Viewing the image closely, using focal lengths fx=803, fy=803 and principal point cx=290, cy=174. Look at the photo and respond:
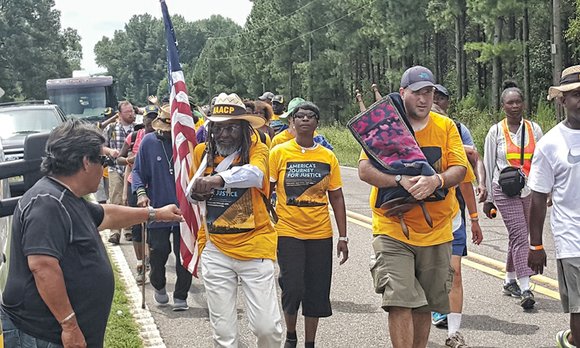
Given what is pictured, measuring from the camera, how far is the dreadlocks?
5.51 meters

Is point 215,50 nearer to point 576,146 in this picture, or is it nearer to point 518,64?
point 518,64

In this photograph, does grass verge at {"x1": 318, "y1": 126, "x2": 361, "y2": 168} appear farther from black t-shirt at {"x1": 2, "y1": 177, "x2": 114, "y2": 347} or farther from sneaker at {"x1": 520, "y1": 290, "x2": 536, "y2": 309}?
black t-shirt at {"x1": 2, "y1": 177, "x2": 114, "y2": 347}

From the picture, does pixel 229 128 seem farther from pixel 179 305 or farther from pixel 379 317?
pixel 179 305

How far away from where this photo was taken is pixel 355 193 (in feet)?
58.3

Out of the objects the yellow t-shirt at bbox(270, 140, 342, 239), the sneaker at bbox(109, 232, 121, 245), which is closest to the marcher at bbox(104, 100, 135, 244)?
the sneaker at bbox(109, 232, 121, 245)

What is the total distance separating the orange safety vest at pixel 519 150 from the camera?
7557mm

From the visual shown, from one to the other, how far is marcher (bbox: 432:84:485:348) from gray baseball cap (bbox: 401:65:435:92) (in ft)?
3.40

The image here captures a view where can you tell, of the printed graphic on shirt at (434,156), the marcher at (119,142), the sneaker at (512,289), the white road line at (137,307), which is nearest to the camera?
the printed graphic on shirt at (434,156)

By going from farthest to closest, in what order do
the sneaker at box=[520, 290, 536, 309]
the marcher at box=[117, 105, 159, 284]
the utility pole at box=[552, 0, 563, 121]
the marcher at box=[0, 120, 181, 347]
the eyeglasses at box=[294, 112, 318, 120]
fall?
the utility pole at box=[552, 0, 563, 121] < the marcher at box=[117, 105, 159, 284] < the sneaker at box=[520, 290, 536, 309] < the eyeglasses at box=[294, 112, 318, 120] < the marcher at box=[0, 120, 181, 347]

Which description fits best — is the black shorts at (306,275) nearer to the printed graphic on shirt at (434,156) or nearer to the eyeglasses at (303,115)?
the eyeglasses at (303,115)

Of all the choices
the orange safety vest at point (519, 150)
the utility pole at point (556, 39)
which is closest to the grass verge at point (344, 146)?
the utility pole at point (556, 39)

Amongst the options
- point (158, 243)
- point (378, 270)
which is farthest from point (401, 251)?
point (158, 243)

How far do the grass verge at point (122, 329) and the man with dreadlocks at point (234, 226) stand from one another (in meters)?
1.37

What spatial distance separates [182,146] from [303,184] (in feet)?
3.33
